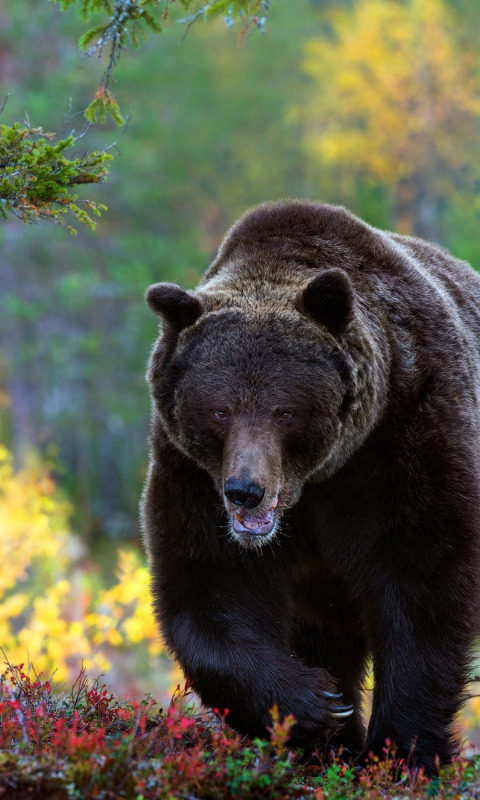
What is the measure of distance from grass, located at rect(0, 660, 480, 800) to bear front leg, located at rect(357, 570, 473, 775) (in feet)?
0.93

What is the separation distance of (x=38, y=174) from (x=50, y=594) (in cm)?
946

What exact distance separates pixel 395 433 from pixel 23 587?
13.2 m

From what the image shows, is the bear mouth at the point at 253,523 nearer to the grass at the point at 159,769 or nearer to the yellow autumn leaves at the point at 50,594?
the grass at the point at 159,769

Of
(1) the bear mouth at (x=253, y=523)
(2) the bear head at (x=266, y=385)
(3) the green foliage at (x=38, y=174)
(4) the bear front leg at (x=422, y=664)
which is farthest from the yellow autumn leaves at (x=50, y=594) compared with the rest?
(3) the green foliage at (x=38, y=174)

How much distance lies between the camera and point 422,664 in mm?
4660

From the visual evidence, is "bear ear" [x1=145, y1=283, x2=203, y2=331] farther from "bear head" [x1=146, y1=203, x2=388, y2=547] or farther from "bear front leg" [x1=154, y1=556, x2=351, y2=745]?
"bear front leg" [x1=154, y1=556, x2=351, y2=745]

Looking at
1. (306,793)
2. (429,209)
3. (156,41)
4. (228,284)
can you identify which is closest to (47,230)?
(156,41)

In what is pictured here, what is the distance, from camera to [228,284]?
4.93 metres

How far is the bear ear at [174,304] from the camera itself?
4.59 meters

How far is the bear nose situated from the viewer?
4.13 m

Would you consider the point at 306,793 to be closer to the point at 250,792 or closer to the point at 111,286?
the point at 250,792

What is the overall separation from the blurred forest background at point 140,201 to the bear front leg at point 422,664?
7.77 meters

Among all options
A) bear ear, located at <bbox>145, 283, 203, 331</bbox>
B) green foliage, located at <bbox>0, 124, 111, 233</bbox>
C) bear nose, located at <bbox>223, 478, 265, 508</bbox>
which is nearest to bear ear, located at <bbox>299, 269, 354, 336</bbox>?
bear ear, located at <bbox>145, 283, 203, 331</bbox>

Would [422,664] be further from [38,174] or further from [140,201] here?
[140,201]
